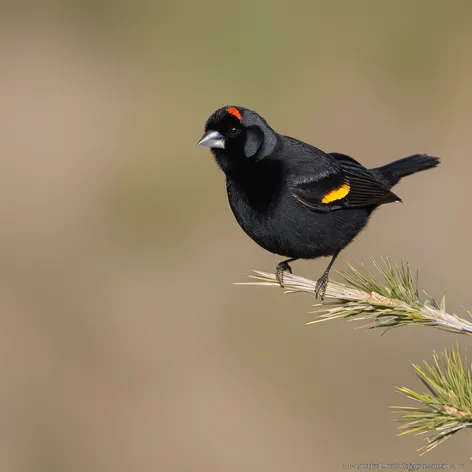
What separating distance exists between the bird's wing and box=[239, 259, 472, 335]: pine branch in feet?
4.26

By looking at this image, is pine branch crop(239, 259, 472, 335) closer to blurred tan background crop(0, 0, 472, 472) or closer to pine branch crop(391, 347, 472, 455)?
pine branch crop(391, 347, 472, 455)

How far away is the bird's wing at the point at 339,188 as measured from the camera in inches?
160

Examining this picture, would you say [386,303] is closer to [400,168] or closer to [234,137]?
[234,137]

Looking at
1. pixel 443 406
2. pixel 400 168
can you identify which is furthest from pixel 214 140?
pixel 443 406

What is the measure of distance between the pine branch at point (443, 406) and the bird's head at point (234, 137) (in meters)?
2.15

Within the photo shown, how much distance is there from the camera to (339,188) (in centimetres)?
429

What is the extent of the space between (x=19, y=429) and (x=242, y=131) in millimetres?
3460

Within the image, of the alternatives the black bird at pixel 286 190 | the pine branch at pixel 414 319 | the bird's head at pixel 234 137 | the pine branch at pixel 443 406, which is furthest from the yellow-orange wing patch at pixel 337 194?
the pine branch at pixel 443 406

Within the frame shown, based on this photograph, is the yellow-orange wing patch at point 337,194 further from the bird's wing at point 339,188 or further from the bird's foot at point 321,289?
the bird's foot at point 321,289

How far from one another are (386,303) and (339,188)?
5.79 feet

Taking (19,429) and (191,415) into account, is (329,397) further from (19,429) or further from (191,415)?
(19,429)

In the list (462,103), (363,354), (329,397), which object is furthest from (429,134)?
(329,397)

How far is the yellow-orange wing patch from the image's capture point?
412cm

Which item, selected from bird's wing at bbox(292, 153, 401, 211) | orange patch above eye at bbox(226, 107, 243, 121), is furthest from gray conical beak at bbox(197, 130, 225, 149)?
bird's wing at bbox(292, 153, 401, 211)
